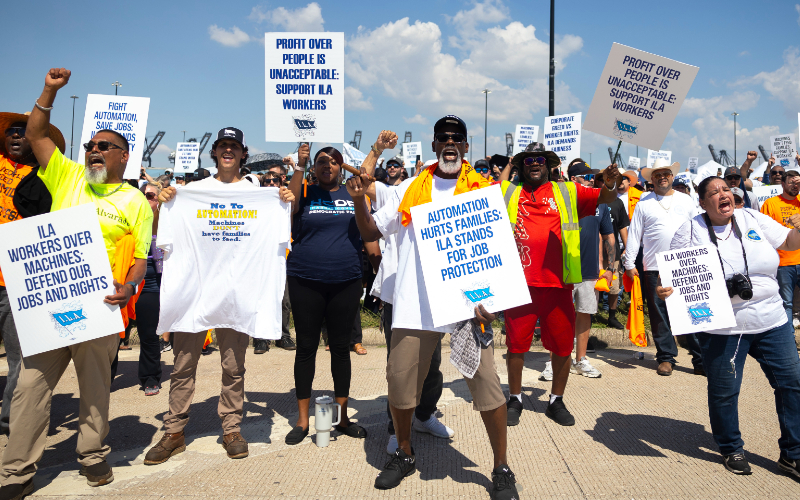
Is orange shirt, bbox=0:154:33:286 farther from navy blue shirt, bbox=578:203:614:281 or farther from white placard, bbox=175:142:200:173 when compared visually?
white placard, bbox=175:142:200:173

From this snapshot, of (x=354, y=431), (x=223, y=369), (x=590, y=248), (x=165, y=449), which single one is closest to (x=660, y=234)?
(x=590, y=248)

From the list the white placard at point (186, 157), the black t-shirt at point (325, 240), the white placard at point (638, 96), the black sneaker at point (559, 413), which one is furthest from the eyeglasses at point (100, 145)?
the white placard at point (186, 157)

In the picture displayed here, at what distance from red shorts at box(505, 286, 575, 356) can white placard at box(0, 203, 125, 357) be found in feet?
9.62

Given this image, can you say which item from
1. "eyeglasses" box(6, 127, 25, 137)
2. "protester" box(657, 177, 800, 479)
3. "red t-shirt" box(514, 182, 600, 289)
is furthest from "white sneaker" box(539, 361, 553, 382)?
"eyeglasses" box(6, 127, 25, 137)

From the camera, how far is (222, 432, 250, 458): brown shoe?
389 centimetres

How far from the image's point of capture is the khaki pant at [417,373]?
10.6 ft

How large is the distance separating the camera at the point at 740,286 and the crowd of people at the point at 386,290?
10 millimetres

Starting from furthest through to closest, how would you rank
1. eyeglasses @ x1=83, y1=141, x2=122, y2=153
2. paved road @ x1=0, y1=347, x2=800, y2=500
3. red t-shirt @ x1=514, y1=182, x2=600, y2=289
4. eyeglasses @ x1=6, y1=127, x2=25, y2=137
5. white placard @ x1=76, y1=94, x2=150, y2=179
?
white placard @ x1=76, y1=94, x2=150, y2=179 < red t-shirt @ x1=514, y1=182, x2=600, y2=289 < eyeglasses @ x1=6, y1=127, x2=25, y2=137 < eyeglasses @ x1=83, y1=141, x2=122, y2=153 < paved road @ x1=0, y1=347, x2=800, y2=500

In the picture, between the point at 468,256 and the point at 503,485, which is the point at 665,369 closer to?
the point at 503,485

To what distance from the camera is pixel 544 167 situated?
4.54 m

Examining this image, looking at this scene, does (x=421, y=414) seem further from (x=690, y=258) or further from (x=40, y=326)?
(x=40, y=326)

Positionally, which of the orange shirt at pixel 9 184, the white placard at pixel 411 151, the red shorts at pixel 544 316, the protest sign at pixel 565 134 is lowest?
the red shorts at pixel 544 316

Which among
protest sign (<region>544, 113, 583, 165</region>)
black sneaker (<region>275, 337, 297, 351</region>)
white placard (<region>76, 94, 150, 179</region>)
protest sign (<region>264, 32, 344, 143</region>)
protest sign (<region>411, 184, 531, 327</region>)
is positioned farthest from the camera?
protest sign (<region>544, 113, 583, 165</region>)

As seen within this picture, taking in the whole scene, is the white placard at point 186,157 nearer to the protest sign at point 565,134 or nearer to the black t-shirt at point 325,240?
the protest sign at point 565,134
